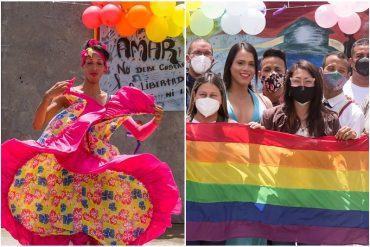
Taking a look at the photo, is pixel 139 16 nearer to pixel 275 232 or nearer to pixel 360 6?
pixel 360 6

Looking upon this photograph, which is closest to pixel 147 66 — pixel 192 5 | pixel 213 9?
pixel 192 5

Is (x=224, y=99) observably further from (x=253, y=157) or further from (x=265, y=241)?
(x=265, y=241)

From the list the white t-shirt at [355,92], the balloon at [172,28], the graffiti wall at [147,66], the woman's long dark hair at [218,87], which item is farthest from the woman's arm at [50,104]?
the graffiti wall at [147,66]

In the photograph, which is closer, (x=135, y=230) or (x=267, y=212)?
(x=135, y=230)

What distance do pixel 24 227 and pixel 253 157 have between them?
5.38 feet

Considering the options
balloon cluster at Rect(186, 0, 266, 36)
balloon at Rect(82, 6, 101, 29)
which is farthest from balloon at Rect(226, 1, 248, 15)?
balloon at Rect(82, 6, 101, 29)

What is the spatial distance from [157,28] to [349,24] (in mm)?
1951

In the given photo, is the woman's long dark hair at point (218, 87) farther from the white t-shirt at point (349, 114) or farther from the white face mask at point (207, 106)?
the white t-shirt at point (349, 114)

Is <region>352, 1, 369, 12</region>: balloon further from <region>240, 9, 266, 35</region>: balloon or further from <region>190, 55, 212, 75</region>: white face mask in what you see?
<region>190, 55, 212, 75</region>: white face mask

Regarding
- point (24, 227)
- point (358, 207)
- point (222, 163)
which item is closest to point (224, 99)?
point (222, 163)

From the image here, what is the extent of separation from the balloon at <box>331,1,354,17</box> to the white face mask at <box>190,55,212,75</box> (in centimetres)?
96

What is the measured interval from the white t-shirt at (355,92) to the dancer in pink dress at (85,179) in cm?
134

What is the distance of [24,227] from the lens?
14.0ft

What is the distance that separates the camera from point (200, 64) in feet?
15.2
